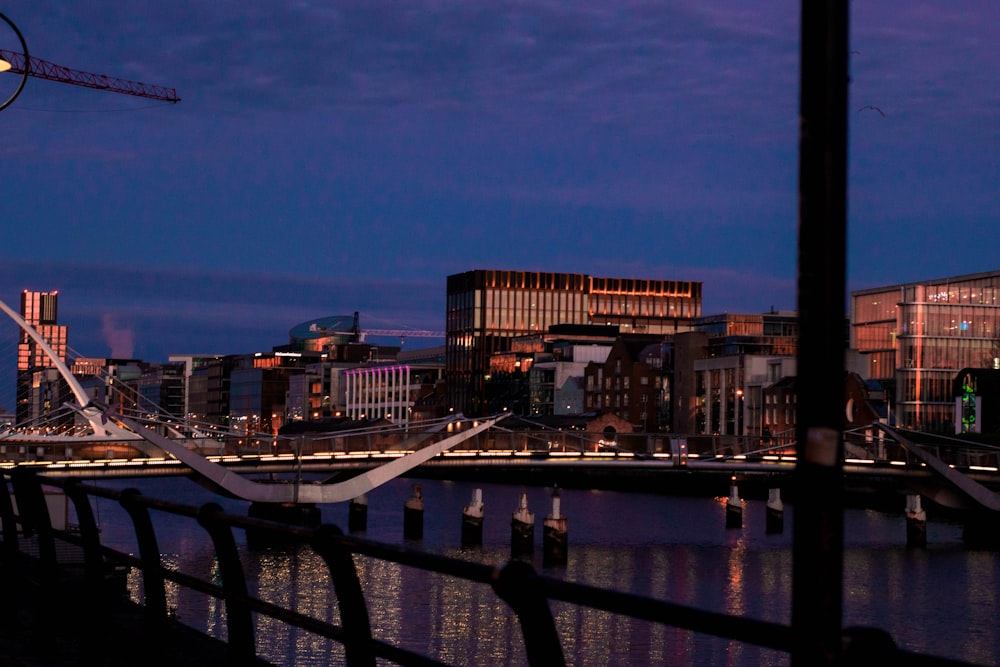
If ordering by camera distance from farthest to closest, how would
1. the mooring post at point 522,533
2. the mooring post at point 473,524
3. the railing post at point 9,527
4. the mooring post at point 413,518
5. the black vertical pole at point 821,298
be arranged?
the mooring post at point 413,518
the mooring post at point 473,524
the mooring post at point 522,533
the railing post at point 9,527
the black vertical pole at point 821,298

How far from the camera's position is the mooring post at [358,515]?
66688 mm

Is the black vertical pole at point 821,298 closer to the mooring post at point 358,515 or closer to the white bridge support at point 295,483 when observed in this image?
the white bridge support at point 295,483

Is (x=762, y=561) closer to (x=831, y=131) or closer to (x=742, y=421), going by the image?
(x=831, y=131)

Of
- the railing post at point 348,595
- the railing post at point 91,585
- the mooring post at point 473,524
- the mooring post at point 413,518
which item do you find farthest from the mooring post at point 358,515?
the railing post at point 348,595

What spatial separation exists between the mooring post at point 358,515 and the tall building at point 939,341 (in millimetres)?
48308

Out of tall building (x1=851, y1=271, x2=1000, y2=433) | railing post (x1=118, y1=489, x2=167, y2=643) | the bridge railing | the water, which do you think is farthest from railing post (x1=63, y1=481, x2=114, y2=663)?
tall building (x1=851, y1=271, x2=1000, y2=433)

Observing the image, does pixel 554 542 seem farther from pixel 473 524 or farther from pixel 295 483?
pixel 295 483

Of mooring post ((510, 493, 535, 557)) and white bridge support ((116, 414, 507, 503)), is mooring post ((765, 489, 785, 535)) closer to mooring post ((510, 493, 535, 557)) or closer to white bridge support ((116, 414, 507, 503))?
white bridge support ((116, 414, 507, 503))

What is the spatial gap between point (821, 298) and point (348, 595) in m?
2.29

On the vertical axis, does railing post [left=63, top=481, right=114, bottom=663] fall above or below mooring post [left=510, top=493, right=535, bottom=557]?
above

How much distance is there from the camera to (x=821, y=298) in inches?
136

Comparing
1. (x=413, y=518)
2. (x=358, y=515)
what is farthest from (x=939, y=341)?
(x=413, y=518)

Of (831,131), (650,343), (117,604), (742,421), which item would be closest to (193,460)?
(117,604)

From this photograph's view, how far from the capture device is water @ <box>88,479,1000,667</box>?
32500 millimetres
